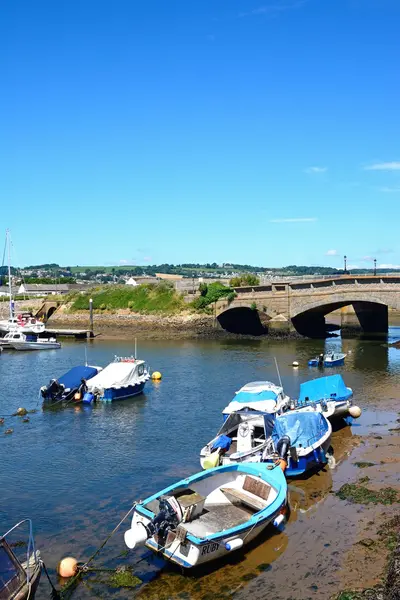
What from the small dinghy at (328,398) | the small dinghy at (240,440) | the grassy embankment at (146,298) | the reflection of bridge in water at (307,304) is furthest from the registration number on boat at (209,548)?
the grassy embankment at (146,298)

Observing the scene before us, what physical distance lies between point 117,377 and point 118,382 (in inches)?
21.4

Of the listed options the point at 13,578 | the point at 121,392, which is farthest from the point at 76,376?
the point at 13,578

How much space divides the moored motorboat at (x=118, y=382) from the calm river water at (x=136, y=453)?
83 cm

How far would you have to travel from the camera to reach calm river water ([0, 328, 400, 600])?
51.9ft

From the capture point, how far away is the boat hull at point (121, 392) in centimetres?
3678

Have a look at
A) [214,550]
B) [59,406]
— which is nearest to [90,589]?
[214,550]

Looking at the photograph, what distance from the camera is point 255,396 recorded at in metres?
29.4

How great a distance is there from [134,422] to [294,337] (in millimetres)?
38102

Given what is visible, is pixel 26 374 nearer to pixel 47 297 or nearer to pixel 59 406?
pixel 59 406

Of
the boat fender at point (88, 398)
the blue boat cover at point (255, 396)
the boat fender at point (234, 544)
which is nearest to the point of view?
the boat fender at point (234, 544)

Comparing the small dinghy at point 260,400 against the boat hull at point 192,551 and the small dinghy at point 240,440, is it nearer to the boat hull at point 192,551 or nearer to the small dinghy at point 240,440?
the small dinghy at point 240,440

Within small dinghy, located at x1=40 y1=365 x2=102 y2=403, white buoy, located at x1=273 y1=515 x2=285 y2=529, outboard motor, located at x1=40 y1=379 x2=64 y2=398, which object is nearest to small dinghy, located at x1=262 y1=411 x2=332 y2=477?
white buoy, located at x1=273 y1=515 x2=285 y2=529

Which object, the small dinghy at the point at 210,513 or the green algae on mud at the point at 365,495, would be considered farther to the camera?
the green algae on mud at the point at 365,495

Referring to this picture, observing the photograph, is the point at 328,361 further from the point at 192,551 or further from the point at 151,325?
the point at 192,551
